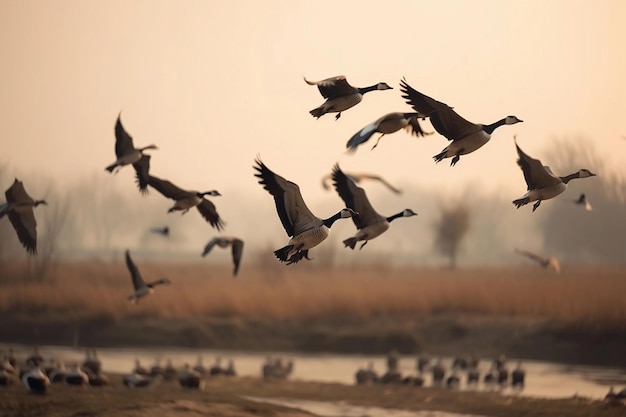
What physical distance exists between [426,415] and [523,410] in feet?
3.52

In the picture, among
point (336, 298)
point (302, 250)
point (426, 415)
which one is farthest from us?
point (336, 298)

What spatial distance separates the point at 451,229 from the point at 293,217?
10.4 meters

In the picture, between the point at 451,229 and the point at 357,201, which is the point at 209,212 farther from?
the point at 451,229

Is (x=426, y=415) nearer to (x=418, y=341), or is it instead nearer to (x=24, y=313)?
(x=418, y=341)

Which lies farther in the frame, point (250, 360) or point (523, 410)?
point (250, 360)

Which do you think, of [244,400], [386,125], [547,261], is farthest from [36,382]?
[547,261]

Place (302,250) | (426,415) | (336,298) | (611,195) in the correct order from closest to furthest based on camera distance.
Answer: (302,250) < (426,415) < (611,195) < (336,298)

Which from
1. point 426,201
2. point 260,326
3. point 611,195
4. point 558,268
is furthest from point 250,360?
point 611,195

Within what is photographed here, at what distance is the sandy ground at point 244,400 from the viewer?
32.6 feet

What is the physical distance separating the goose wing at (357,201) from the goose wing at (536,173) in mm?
1091

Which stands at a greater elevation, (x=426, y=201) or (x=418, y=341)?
(x=426, y=201)

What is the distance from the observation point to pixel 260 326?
17.3 meters

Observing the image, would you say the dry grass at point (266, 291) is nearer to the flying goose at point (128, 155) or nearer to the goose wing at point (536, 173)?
the flying goose at point (128, 155)

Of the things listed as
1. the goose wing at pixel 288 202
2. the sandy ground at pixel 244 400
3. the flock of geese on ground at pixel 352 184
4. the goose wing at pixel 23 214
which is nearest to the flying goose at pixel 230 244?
the sandy ground at pixel 244 400
